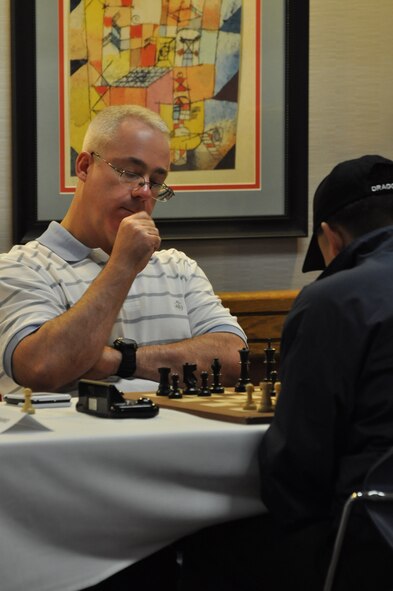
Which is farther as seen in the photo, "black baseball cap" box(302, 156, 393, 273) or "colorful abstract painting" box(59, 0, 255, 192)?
"colorful abstract painting" box(59, 0, 255, 192)

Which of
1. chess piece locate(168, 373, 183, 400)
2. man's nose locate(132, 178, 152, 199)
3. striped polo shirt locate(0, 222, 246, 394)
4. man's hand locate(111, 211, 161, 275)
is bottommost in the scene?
chess piece locate(168, 373, 183, 400)

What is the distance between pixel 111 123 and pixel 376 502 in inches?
76.4

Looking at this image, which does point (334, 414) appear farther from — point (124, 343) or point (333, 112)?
point (333, 112)

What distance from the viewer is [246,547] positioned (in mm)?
2357

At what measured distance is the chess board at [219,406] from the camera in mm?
2299

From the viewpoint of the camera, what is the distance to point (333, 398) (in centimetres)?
206

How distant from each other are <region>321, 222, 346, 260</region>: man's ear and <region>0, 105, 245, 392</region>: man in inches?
38.6

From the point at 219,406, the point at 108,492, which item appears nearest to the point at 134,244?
the point at 219,406

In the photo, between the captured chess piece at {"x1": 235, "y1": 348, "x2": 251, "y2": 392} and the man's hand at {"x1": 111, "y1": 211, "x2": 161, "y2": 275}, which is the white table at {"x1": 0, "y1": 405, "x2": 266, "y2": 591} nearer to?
the captured chess piece at {"x1": 235, "y1": 348, "x2": 251, "y2": 392}

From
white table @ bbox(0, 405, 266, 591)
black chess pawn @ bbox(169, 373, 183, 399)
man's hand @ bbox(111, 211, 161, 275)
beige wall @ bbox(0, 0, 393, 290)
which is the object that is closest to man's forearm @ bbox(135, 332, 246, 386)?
man's hand @ bbox(111, 211, 161, 275)

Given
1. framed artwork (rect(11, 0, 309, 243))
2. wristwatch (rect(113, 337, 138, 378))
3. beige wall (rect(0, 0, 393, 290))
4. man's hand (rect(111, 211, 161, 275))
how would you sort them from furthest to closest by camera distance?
beige wall (rect(0, 0, 393, 290))
framed artwork (rect(11, 0, 309, 243))
man's hand (rect(111, 211, 161, 275))
wristwatch (rect(113, 337, 138, 378))

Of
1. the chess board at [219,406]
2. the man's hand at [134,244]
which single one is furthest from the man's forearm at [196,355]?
the chess board at [219,406]

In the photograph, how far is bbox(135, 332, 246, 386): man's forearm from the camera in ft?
10.6

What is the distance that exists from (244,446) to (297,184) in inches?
95.0
